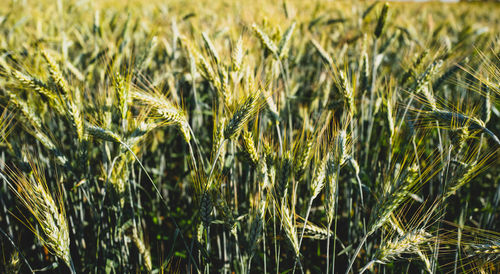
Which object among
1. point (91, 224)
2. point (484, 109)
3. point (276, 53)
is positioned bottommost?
point (91, 224)

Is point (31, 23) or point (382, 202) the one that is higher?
point (31, 23)

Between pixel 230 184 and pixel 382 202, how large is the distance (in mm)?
722

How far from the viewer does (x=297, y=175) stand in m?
1.10

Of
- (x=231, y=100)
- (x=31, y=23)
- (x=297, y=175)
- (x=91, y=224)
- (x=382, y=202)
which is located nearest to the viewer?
(x=382, y=202)

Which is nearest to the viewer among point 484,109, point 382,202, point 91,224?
point 382,202

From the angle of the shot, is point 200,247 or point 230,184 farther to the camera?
point 230,184

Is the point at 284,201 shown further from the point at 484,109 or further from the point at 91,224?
the point at 91,224

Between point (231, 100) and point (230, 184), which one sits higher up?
point (231, 100)

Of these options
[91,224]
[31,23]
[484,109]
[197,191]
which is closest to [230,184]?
[197,191]

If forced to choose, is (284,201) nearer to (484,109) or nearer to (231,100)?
(231,100)

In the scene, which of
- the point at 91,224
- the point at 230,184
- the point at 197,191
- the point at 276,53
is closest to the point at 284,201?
the point at 197,191

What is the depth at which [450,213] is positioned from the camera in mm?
1957

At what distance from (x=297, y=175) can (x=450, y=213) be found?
4.60 ft

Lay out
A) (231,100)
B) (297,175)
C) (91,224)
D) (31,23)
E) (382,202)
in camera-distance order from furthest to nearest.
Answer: (31,23) < (91,224) < (231,100) < (297,175) < (382,202)
